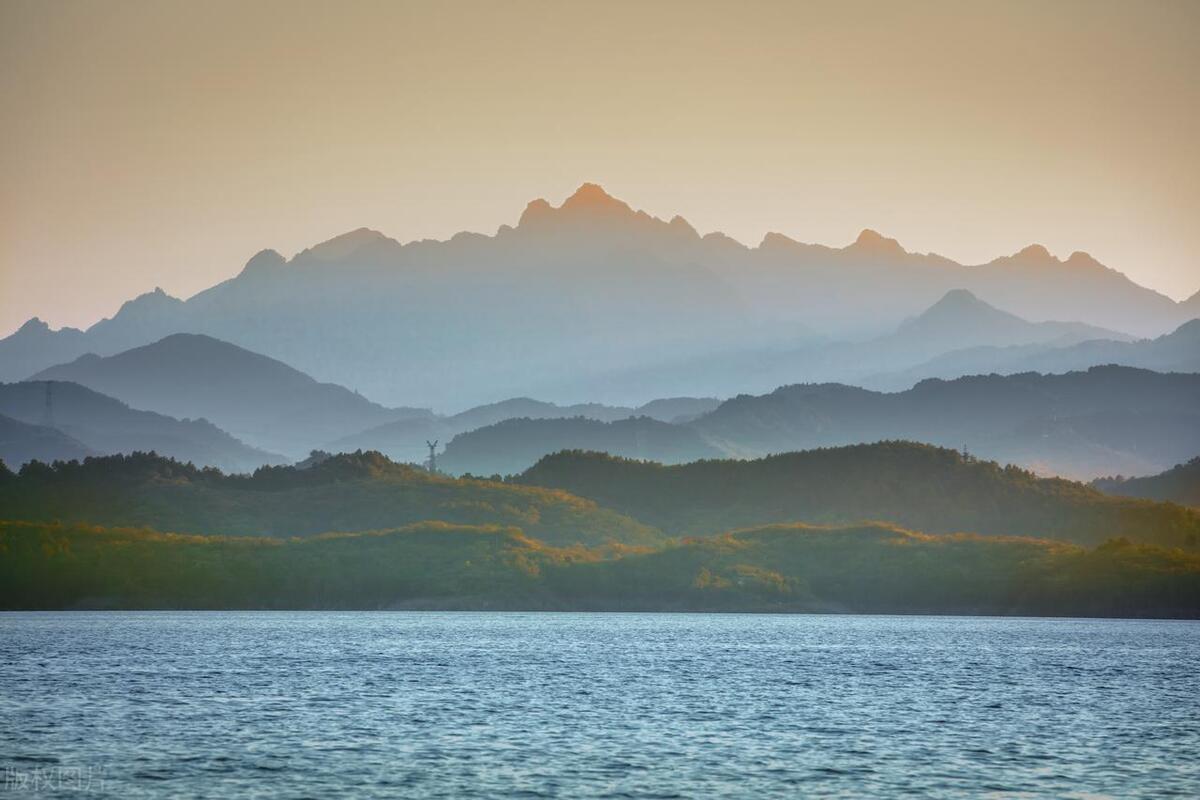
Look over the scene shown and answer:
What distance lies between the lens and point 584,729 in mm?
113500

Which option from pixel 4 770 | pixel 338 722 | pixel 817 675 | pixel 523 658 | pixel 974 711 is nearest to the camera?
pixel 4 770

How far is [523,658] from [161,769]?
106303 millimetres

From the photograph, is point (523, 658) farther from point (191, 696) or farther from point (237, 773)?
point (237, 773)

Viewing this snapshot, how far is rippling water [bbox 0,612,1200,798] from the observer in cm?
8725

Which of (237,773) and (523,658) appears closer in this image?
(237,773)

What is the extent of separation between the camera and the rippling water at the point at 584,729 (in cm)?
8725

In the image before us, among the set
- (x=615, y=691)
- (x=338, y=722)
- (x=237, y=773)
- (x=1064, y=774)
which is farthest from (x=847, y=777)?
(x=615, y=691)

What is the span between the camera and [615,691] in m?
147
